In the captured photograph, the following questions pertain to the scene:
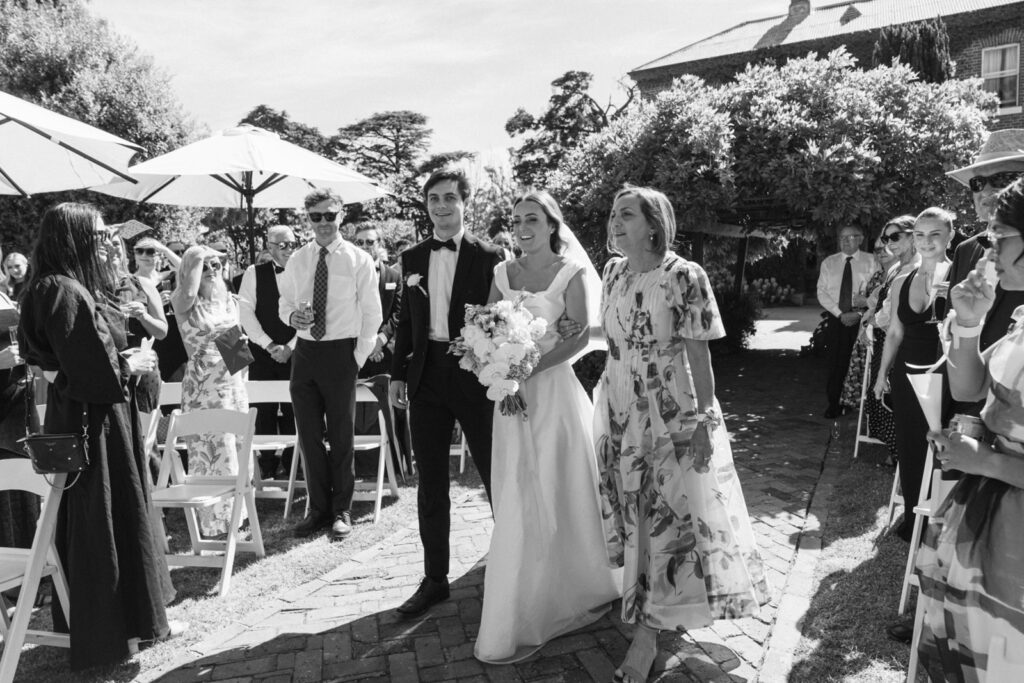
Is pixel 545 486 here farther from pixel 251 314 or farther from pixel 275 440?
pixel 251 314

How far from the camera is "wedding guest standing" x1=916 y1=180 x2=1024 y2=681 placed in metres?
2.11

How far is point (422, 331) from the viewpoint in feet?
13.5

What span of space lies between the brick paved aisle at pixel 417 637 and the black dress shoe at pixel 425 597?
0.16ft

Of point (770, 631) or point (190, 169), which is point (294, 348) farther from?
point (770, 631)

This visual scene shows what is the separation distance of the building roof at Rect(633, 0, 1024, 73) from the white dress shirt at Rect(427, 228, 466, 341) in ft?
84.2

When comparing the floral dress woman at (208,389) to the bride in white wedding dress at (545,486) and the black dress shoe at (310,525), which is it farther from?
the bride in white wedding dress at (545,486)

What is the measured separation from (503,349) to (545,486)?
783mm

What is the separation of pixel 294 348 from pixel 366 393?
0.71 metres

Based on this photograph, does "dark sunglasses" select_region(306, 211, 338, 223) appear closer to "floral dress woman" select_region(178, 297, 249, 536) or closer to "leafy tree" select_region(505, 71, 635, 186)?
"floral dress woman" select_region(178, 297, 249, 536)

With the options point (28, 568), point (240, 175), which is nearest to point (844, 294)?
point (240, 175)

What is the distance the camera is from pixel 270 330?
21.7ft

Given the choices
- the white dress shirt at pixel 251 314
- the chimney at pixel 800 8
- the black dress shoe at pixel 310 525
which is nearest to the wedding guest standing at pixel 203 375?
the white dress shirt at pixel 251 314

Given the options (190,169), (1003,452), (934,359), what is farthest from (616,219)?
(190,169)

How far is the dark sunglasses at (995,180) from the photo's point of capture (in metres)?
4.31
